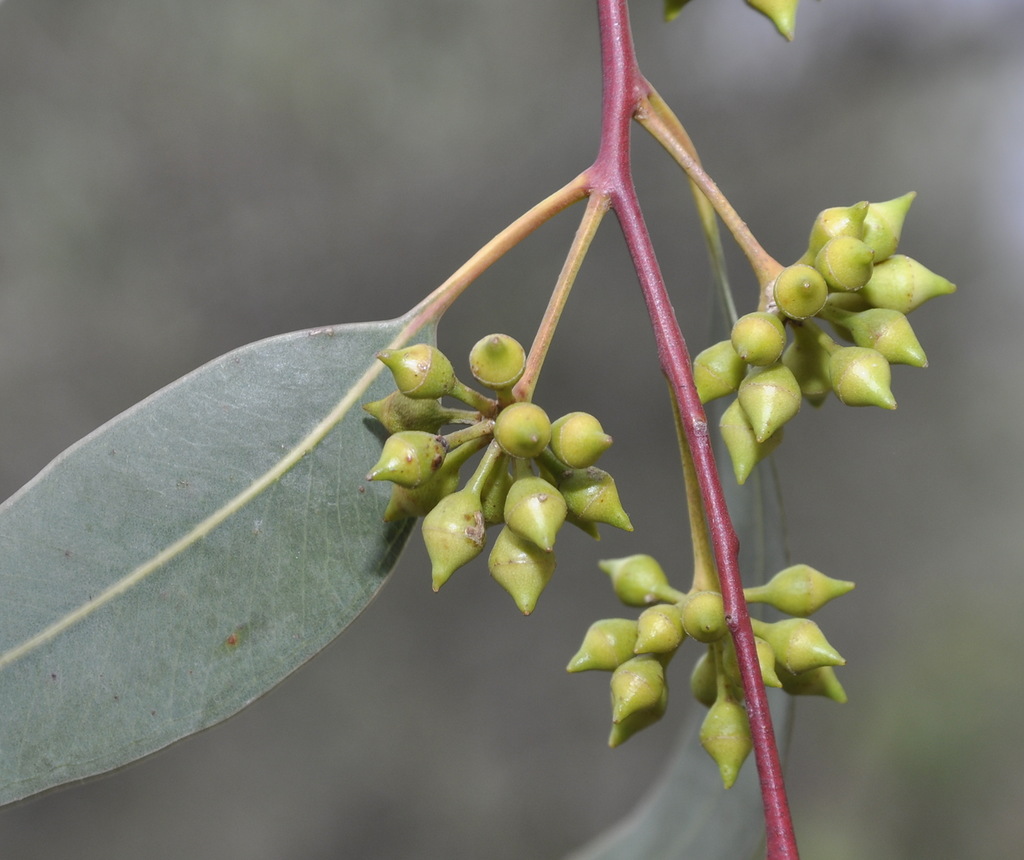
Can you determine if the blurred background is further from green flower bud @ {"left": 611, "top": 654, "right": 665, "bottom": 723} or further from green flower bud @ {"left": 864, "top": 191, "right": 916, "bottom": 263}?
green flower bud @ {"left": 611, "top": 654, "right": 665, "bottom": 723}

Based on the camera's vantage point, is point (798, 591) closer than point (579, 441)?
No

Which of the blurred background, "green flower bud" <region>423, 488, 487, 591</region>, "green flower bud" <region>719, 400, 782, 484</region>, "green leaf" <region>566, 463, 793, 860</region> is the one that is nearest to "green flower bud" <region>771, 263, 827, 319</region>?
"green flower bud" <region>719, 400, 782, 484</region>

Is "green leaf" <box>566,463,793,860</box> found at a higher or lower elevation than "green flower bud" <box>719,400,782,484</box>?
lower

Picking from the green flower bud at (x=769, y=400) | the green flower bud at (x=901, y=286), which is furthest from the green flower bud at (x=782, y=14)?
the green flower bud at (x=769, y=400)

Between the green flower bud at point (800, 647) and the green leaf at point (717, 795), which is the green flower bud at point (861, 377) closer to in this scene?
the green flower bud at point (800, 647)

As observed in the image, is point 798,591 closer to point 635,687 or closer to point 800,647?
point 800,647

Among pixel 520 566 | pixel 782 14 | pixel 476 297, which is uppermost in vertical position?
pixel 476 297

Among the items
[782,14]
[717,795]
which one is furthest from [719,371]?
[717,795]
